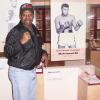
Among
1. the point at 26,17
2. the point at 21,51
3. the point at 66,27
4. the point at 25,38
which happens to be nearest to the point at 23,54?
the point at 21,51

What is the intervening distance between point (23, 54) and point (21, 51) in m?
0.03

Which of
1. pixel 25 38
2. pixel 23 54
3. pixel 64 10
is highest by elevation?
pixel 64 10

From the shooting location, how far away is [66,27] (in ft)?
8.88

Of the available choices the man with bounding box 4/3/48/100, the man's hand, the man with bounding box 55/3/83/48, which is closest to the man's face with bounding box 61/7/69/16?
the man with bounding box 55/3/83/48

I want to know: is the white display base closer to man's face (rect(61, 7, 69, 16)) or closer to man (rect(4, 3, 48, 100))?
man (rect(4, 3, 48, 100))

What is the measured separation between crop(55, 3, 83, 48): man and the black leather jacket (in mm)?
504

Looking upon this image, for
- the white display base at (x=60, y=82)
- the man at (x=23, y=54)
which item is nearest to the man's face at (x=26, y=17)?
the man at (x=23, y=54)

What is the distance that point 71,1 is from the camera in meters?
2.68

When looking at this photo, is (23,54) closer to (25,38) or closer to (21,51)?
(21,51)

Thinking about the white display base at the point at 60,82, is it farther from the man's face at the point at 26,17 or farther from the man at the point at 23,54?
the man's face at the point at 26,17

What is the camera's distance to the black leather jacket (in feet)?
6.99

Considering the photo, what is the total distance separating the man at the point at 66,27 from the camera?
2676 mm

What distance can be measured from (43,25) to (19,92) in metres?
0.80

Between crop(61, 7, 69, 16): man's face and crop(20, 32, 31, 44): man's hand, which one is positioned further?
crop(61, 7, 69, 16): man's face
